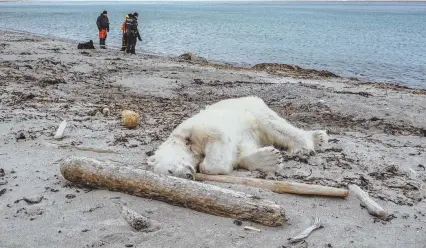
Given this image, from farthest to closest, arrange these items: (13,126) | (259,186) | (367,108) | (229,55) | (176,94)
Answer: (229,55) → (176,94) → (367,108) → (13,126) → (259,186)

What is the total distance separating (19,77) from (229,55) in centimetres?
2148

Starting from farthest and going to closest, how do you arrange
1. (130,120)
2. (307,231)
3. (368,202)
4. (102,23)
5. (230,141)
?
1. (102,23)
2. (130,120)
3. (230,141)
4. (368,202)
5. (307,231)

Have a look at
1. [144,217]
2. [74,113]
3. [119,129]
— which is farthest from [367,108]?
[144,217]

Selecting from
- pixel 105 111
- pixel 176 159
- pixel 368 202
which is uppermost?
pixel 176 159

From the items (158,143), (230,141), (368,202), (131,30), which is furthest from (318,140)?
(131,30)

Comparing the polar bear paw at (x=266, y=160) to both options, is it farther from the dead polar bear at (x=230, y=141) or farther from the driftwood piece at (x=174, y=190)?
the driftwood piece at (x=174, y=190)

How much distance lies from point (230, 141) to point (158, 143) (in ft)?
4.87

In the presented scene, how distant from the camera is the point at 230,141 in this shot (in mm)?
5273

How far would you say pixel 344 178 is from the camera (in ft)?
17.1

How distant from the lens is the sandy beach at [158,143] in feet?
12.5

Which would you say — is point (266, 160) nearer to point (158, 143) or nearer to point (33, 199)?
point (158, 143)

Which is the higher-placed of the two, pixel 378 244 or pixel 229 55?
pixel 378 244

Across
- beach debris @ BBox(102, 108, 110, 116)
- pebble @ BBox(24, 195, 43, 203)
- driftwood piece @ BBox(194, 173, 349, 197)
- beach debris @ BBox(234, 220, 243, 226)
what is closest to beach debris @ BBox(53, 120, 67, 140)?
beach debris @ BBox(102, 108, 110, 116)

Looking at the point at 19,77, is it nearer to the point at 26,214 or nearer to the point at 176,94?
the point at 176,94
